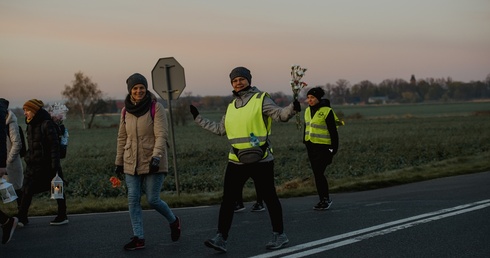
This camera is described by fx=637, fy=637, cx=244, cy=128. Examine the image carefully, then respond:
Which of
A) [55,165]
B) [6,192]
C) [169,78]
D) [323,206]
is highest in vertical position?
[169,78]

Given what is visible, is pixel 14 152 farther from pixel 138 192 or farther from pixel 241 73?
pixel 241 73

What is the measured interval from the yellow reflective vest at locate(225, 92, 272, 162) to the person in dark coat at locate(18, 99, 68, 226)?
3.33m

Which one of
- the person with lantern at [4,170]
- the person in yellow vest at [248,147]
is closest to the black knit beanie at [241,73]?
the person in yellow vest at [248,147]

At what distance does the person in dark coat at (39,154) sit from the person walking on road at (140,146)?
6.75ft

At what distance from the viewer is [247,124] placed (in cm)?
670

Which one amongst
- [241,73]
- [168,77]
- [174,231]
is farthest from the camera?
[168,77]

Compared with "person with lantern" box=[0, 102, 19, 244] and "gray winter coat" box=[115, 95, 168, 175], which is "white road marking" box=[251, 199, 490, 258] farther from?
"person with lantern" box=[0, 102, 19, 244]

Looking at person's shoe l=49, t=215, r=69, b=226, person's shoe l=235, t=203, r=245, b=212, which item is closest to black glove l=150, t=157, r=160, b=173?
person's shoe l=49, t=215, r=69, b=226

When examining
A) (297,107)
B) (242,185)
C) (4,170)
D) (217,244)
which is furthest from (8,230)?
(297,107)

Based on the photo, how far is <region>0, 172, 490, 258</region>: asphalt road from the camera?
6.69m

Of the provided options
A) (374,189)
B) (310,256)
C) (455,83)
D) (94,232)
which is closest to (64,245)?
(94,232)

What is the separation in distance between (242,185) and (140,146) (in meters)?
1.26

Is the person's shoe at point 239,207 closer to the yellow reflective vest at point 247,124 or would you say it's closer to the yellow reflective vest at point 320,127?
the yellow reflective vest at point 320,127

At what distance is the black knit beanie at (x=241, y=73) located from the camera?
6.79 meters
